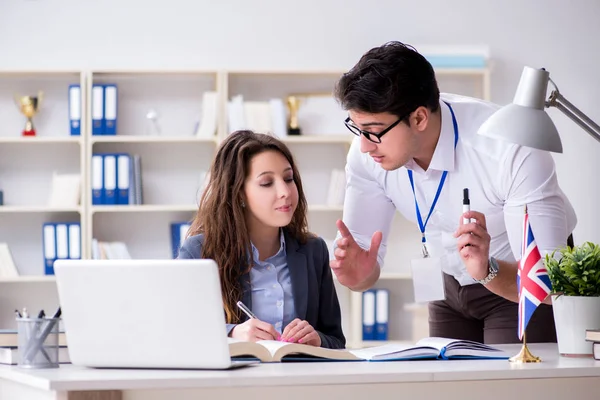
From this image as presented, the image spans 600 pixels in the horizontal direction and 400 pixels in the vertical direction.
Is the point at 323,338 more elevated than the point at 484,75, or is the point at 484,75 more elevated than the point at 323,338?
the point at 484,75

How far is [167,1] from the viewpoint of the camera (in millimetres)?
4820

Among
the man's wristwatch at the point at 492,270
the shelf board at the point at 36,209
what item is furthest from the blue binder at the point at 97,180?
the man's wristwatch at the point at 492,270

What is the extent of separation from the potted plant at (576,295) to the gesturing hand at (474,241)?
0.43 ft

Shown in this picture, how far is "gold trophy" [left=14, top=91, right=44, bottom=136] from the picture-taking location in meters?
4.66

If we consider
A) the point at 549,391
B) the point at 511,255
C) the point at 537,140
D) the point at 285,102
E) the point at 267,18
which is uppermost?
the point at 267,18

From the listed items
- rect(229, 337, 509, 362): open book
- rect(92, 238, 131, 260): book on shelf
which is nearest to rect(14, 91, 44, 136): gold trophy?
rect(92, 238, 131, 260): book on shelf

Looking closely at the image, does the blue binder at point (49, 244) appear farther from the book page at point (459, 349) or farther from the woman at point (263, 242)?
the book page at point (459, 349)

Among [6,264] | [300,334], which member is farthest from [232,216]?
[6,264]

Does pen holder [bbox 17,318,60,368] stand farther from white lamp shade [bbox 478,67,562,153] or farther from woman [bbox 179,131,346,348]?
white lamp shade [bbox 478,67,562,153]

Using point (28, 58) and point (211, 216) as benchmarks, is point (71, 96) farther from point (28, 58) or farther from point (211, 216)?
point (211, 216)

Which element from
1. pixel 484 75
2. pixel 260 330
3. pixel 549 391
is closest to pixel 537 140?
pixel 549 391

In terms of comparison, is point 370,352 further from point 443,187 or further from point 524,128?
point 443,187

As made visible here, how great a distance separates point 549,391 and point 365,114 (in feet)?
2.82

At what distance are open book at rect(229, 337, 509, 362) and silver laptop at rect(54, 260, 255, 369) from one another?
0.29 feet
